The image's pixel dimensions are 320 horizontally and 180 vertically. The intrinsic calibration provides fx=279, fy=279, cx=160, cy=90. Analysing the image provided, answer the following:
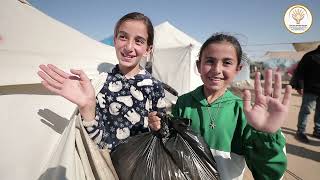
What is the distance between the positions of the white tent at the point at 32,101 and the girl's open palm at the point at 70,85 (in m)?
0.14

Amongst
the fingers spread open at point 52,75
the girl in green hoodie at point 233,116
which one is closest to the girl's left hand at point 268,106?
the girl in green hoodie at point 233,116

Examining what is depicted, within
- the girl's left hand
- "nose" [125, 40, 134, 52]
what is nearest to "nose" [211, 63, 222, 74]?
the girl's left hand

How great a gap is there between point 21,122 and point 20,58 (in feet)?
1.96

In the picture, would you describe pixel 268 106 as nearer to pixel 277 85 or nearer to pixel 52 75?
pixel 277 85

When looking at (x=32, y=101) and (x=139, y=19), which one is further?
(x=32, y=101)

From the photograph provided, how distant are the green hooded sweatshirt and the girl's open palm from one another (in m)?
0.55

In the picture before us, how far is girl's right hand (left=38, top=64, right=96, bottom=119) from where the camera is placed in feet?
4.58

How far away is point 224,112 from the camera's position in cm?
151

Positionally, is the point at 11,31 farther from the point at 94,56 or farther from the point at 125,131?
the point at 125,131

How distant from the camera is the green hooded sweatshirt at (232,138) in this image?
1262 mm

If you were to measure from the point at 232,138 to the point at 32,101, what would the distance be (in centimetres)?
138

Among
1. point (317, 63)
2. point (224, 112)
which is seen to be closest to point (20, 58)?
point (224, 112)

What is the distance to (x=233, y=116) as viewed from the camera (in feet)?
4.96

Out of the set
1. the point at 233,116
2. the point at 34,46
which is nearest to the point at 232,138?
the point at 233,116
